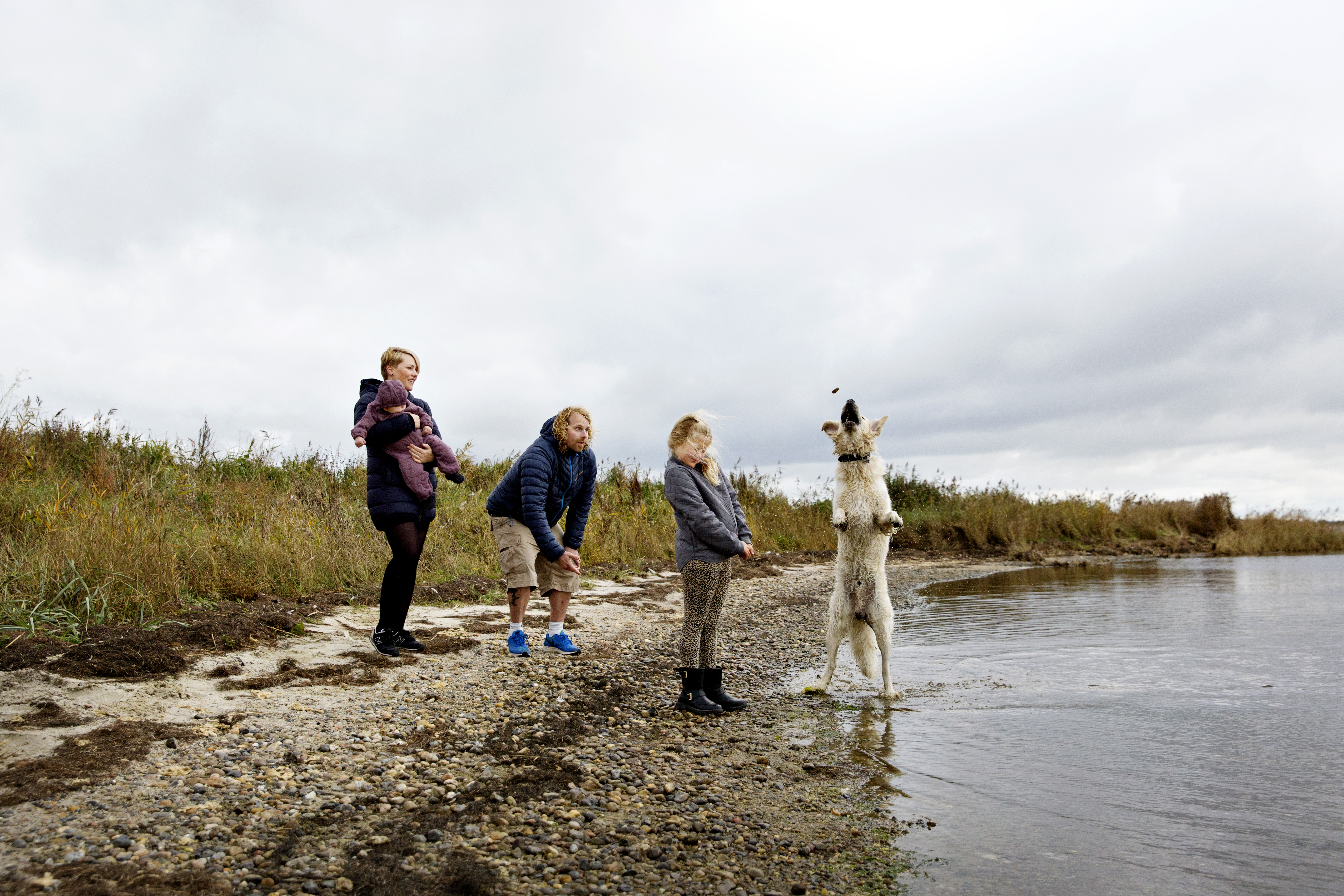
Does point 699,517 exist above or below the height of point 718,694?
above

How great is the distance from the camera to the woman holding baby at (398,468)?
5566 millimetres

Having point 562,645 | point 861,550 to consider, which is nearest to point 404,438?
point 562,645

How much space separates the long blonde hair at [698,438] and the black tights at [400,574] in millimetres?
2013

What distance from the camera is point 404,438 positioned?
565 cm

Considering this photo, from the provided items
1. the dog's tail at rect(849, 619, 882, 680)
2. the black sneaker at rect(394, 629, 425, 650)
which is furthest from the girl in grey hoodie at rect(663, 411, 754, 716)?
the black sneaker at rect(394, 629, 425, 650)

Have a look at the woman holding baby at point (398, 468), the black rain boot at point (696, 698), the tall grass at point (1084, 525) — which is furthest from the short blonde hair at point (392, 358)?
the tall grass at point (1084, 525)

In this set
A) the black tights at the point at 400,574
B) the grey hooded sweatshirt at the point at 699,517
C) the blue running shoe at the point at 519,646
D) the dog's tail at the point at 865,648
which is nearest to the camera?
the grey hooded sweatshirt at the point at 699,517

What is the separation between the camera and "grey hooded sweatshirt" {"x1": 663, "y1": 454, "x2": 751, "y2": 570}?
5129 mm

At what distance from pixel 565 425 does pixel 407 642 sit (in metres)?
2.10

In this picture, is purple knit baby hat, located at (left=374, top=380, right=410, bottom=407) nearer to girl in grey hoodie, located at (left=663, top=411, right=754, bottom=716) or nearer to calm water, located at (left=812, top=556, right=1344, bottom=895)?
girl in grey hoodie, located at (left=663, top=411, right=754, bottom=716)

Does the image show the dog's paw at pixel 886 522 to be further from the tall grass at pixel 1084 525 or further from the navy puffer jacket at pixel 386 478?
the tall grass at pixel 1084 525

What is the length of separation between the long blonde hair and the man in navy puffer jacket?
3.24 ft

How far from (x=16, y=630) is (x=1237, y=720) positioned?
27.6ft

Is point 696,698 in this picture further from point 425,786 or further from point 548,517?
point 425,786
